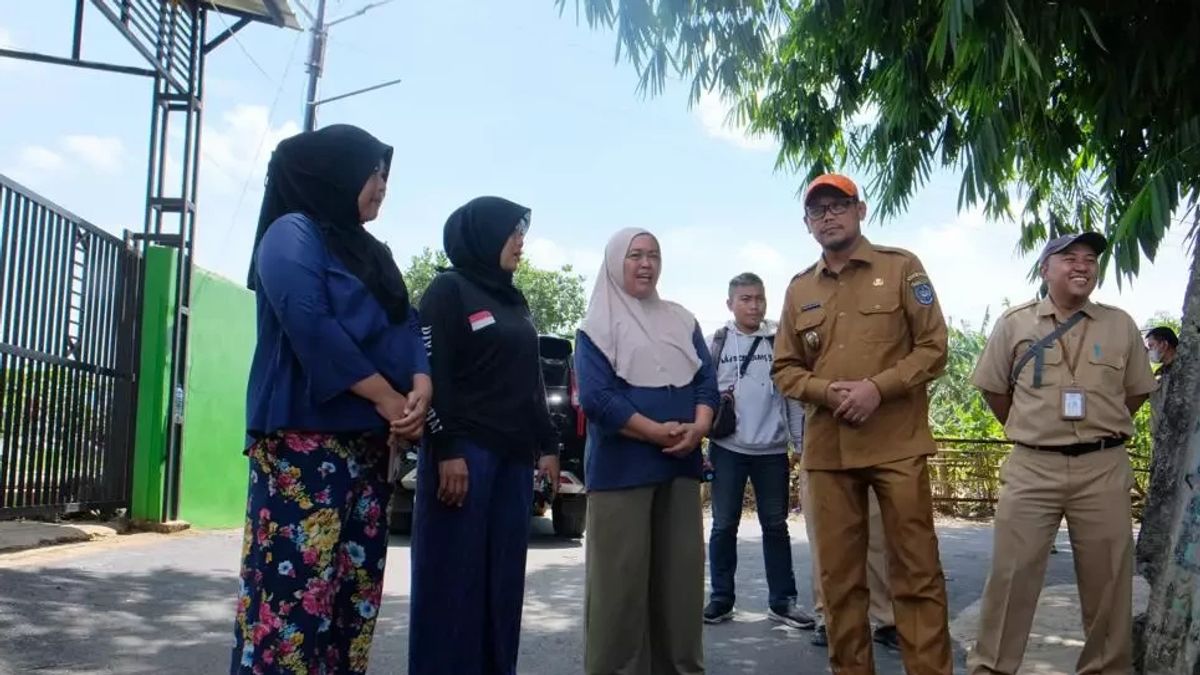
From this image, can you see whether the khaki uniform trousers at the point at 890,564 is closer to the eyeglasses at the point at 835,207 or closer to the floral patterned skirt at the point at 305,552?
A: the eyeglasses at the point at 835,207

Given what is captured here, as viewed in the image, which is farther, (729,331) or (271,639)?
(729,331)

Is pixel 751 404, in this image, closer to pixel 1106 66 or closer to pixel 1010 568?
pixel 1010 568

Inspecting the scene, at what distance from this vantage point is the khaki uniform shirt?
3779 mm

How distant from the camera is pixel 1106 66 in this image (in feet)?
19.4

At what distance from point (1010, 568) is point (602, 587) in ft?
4.97

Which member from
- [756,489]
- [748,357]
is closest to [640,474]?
[756,489]

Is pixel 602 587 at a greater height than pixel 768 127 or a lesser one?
lesser

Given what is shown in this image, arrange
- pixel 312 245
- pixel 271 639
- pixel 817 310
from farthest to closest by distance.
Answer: pixel 817 310 < pixel 312 245 < pixel 271 639

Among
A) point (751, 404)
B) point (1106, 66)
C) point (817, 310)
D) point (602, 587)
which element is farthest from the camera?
point (1106, 66)

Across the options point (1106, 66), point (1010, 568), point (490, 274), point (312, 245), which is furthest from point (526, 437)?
point (1106, 66)

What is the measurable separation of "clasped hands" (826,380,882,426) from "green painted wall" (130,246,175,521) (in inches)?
266

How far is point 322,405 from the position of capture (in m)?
2.63

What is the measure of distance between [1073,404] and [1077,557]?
57cm

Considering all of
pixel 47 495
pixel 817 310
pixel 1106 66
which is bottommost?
pixel 47 495
